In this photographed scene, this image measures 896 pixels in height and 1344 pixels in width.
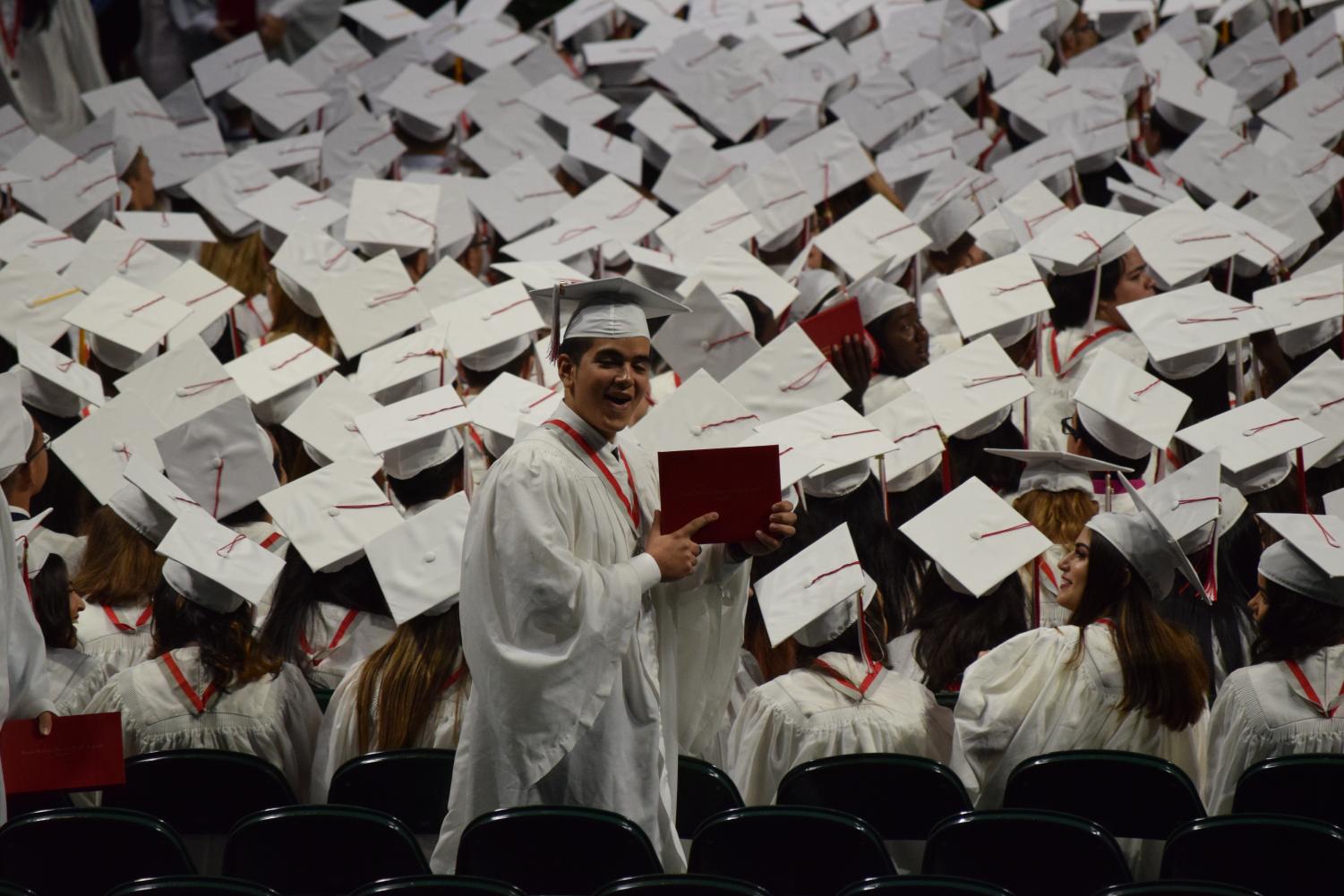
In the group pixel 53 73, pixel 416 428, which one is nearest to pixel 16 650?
pixel 416 428

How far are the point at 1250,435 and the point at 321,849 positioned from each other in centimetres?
317

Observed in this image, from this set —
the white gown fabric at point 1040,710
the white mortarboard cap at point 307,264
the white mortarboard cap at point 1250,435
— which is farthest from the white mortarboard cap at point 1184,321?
the white mortarboard cap at point 307,264

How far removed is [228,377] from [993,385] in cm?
272

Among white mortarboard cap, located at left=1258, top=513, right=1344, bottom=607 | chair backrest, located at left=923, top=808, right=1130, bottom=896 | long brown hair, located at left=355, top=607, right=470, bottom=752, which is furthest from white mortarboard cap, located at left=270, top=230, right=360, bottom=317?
chair backrest, located at left=923, top=808, right=1130, bottom=896

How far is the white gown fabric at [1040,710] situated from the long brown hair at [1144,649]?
1.3 inches

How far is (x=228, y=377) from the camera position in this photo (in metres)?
5.32

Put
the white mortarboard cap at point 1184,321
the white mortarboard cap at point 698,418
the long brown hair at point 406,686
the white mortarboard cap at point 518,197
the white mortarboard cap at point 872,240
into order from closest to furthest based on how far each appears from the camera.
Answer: the long brown hair at point 406,686 < the white mortarboard cap at point 698,418 < the white mortarboard cap at point 1184,321 < the white mortarboard cap at point 872,240 < the white mortarboard cap at point 518,197

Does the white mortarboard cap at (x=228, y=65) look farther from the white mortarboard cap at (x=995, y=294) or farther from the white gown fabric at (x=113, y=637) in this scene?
the white gown fabric at (x=113, y=637)

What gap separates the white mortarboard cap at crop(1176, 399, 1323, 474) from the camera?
460 centimetres

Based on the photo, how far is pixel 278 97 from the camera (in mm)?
9227

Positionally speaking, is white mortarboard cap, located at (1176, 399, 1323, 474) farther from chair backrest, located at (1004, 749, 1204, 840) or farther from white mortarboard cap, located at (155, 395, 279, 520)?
white mortarboard cap, located at (155, 395, 279, 520)

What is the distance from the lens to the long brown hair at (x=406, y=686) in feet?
12.0

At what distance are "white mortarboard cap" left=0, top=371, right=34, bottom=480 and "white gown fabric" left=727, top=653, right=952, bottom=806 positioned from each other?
87.0 inches

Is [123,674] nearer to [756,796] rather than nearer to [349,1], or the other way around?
[756,796]
